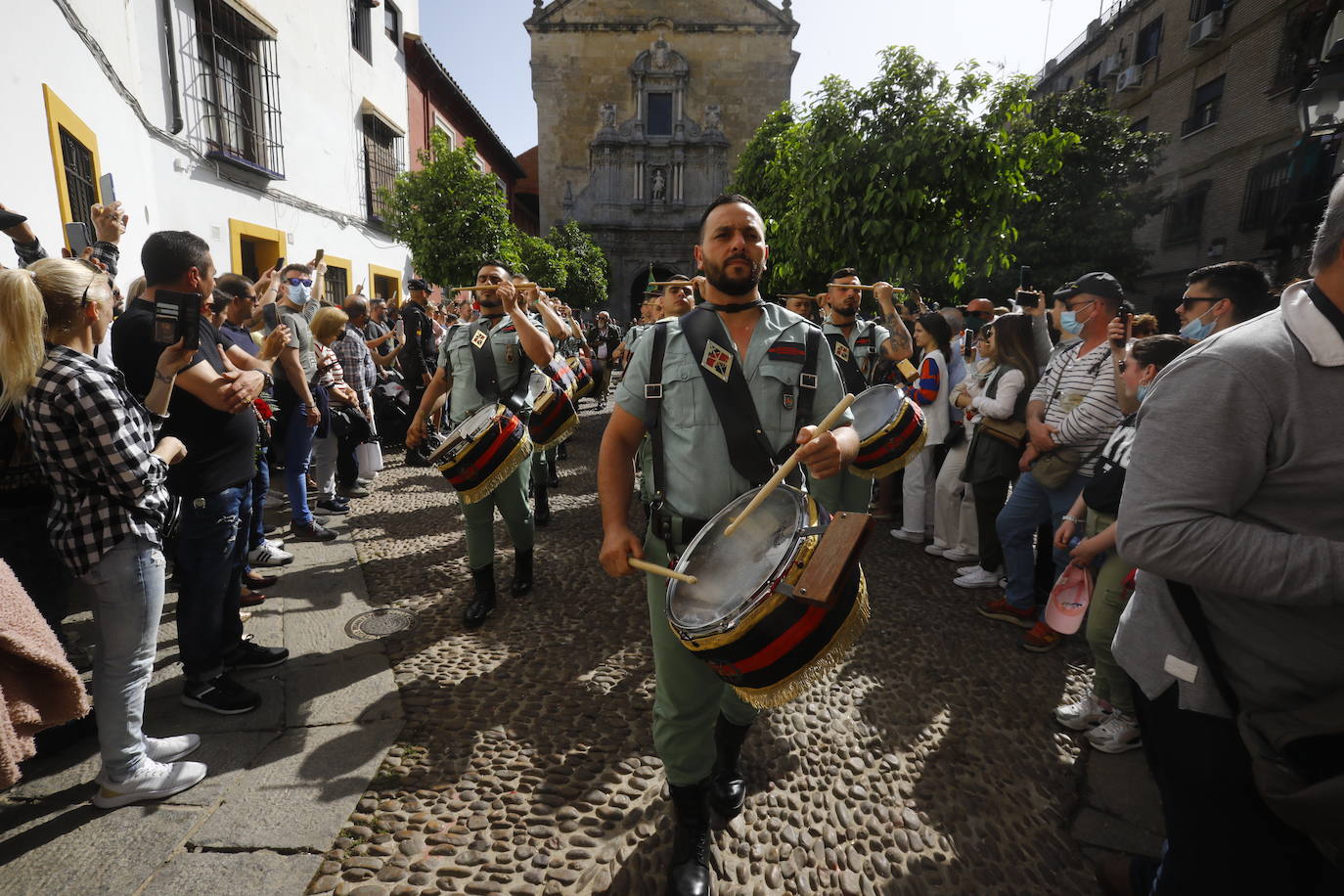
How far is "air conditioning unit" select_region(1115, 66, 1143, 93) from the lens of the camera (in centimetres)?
2186

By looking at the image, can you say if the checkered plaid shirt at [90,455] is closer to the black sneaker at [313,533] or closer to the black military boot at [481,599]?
the black military boot at [481,599]

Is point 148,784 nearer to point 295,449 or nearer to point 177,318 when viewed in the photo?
point 177,318

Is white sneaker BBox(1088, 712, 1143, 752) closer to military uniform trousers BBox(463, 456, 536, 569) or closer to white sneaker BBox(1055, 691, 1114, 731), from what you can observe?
white sneaker BBox(1055, 691, 1114, 731)

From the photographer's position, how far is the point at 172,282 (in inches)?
114

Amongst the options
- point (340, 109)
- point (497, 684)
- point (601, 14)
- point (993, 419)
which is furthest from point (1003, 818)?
point (601, 14)

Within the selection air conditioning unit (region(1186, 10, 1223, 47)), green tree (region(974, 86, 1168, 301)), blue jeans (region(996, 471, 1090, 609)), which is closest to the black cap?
blue jeans (region(996, 471, 1090, 609))

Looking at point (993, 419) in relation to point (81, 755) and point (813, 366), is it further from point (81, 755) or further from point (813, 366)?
point (81, 755)

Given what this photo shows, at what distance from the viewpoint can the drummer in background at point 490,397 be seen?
407 centimetres

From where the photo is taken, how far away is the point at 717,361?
2.13 m

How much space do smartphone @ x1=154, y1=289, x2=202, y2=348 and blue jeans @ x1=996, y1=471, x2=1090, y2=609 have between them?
4.21 m

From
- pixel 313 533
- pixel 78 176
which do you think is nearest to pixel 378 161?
pixel 78 176

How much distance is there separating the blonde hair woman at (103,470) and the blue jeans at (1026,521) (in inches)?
167

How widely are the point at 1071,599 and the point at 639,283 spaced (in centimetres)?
3111

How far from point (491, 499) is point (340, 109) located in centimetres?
1133
